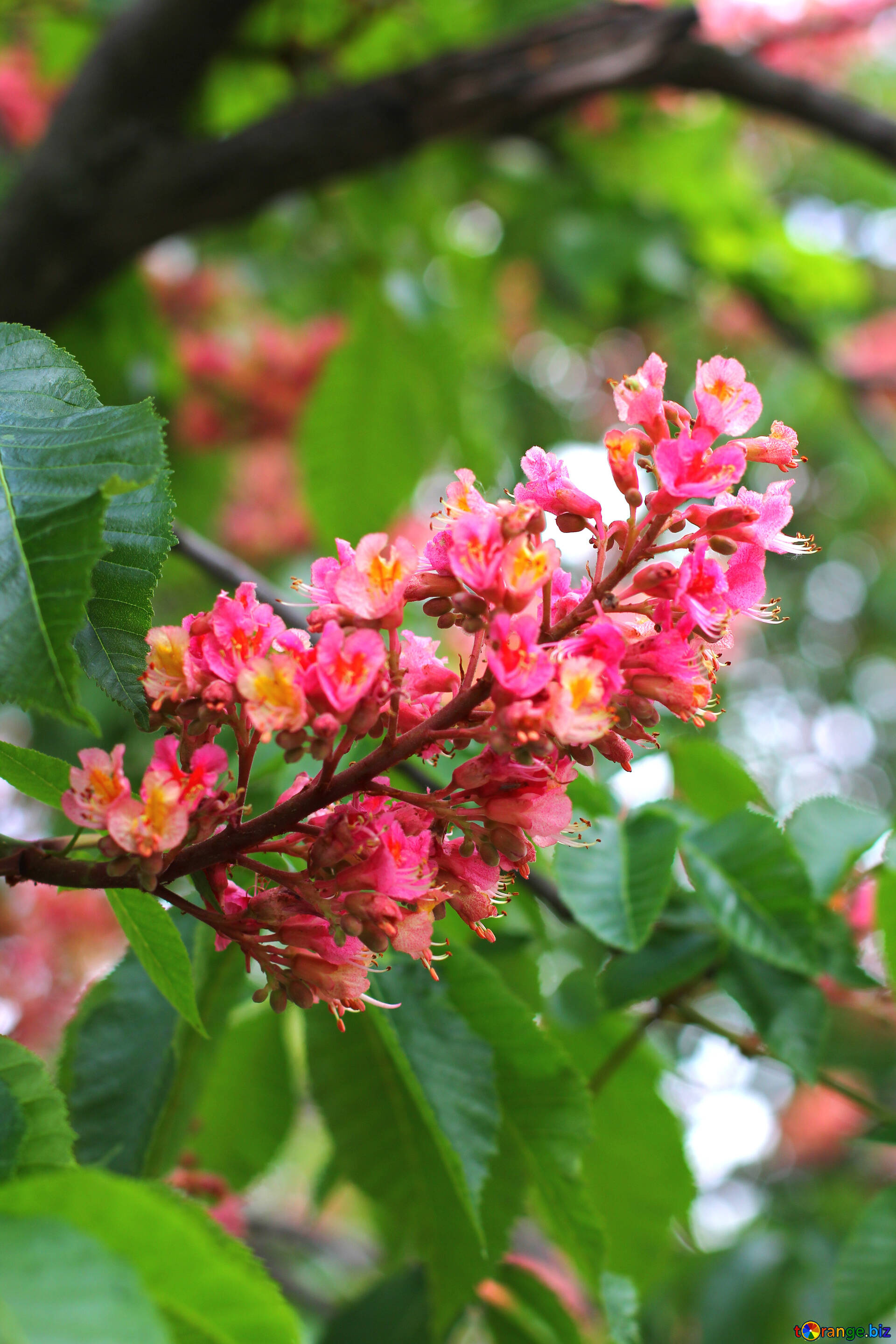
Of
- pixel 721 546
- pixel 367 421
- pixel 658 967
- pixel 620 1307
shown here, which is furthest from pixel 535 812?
pixel 367 421

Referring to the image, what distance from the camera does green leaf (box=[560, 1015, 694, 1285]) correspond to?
1.52 m

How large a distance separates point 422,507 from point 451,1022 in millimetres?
3975

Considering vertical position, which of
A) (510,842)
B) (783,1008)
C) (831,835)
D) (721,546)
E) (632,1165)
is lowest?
(632,1165)

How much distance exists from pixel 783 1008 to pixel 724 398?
79 cm

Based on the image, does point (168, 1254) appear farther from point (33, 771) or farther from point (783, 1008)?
point (783, 1008)

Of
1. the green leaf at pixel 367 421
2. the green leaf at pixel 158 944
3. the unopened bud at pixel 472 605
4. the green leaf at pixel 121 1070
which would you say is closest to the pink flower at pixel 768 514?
the unopened bud at pixel 472 605

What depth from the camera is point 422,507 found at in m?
4.99

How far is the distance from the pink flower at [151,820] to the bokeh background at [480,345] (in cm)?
55

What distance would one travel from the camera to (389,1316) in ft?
5.69

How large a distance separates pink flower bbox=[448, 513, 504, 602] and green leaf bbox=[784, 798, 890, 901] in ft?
2.60

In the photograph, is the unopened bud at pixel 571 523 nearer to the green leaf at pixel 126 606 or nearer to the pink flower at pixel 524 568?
the pink flower at pixel 524 568

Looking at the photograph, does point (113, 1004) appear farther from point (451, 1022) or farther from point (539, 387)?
point (539, 387)

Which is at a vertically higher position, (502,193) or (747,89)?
(747,89)

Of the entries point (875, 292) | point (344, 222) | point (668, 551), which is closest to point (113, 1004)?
point (668, 551)
